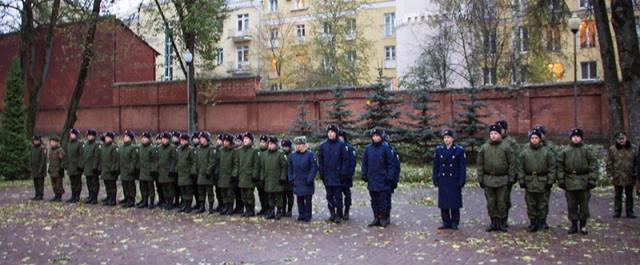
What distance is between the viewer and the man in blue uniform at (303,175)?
44.3 feet

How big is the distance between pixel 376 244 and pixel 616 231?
4702mm

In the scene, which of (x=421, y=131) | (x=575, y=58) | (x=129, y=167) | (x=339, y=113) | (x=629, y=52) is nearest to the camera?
(x=129, y=167)

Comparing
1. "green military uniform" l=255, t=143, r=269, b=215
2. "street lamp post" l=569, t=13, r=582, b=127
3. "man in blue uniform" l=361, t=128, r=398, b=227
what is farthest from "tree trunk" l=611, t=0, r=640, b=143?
"green military uniform" l=255, t=143, r=269, b=215

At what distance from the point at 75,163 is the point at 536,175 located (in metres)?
12.4

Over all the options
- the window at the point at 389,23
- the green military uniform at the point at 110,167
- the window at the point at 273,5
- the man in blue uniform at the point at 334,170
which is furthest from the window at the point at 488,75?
the window at the point at 273,5

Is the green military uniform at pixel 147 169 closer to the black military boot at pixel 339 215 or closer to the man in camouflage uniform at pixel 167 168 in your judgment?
the man in camouflage uniform at pixel 167 168

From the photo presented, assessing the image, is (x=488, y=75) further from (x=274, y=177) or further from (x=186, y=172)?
(x=274, y=177)

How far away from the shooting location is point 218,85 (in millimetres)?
34531

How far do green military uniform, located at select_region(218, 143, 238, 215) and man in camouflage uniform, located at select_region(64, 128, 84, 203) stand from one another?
4985 mm

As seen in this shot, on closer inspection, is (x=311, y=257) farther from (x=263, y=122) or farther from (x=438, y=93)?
(x=263, y=122)

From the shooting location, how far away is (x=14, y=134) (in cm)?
2472

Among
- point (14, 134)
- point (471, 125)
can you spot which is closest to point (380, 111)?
point (471, 125)

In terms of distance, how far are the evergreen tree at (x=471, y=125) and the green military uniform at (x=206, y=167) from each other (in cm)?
1193

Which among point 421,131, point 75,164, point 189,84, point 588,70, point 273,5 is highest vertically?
point 273,5
